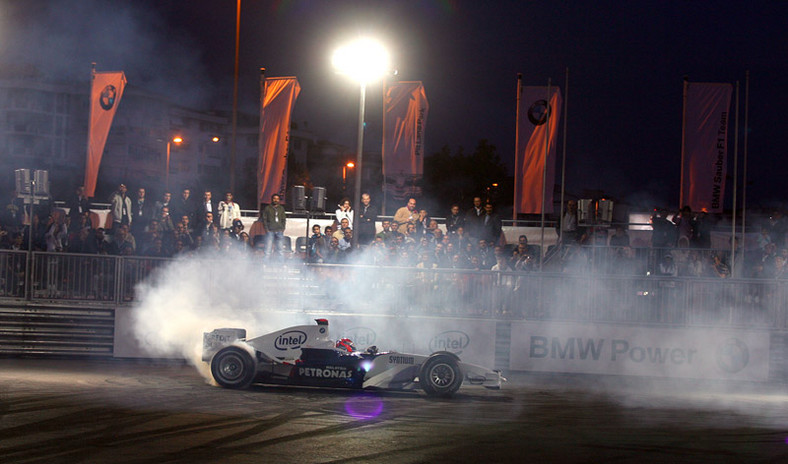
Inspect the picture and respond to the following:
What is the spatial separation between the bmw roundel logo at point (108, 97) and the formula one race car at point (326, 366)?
11278 millimetres

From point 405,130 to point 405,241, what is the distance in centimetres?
505

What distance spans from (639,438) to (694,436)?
2.35 feet

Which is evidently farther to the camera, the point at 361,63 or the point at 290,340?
the point at 361,63

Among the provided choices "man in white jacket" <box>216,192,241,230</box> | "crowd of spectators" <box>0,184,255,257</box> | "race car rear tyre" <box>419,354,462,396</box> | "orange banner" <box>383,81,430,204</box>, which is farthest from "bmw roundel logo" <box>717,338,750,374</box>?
"man in white jacket" <box>216,192,241,230</box>

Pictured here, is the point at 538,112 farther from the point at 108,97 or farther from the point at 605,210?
the point at 108,97

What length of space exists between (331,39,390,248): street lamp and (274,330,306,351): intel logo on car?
5.09m

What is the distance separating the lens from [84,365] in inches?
534

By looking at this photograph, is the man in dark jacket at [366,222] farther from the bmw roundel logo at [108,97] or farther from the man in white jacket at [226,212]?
the bmw roundel logo at [108,97]

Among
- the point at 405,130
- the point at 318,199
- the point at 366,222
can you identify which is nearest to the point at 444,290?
the point at 318,199

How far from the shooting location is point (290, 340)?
1151 centimetres

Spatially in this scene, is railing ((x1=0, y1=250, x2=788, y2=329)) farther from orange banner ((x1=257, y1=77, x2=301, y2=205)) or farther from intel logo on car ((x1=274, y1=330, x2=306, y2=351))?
orange banner ((x1=257, y1=77, x2=301, y2=205))

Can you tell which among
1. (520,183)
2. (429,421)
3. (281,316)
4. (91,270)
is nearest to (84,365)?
(91,270)

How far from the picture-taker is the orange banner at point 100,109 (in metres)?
20.3

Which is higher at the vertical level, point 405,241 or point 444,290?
point 405,241
